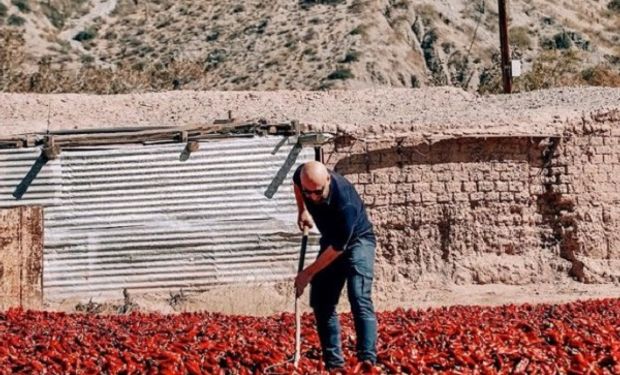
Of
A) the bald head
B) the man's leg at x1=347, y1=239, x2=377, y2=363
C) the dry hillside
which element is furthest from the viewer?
the dry hillside

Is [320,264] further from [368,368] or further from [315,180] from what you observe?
[368,368]

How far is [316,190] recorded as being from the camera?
6613mm

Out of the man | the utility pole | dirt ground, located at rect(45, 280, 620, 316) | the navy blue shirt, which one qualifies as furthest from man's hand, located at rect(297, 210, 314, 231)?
the utility pole

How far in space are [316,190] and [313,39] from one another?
3125cm

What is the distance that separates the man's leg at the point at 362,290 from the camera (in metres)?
6.86

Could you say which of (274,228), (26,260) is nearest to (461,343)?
(274,228)

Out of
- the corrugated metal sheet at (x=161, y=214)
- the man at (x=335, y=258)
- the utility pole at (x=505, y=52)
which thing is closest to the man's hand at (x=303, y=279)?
the man at (x=335, y=258)

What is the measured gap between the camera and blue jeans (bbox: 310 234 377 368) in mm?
6867

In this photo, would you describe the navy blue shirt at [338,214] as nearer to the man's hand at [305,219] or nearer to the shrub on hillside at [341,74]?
the man's hand at [305,219]

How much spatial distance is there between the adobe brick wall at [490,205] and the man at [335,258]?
857 centimetres

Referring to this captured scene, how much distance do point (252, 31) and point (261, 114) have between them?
69.7 feet

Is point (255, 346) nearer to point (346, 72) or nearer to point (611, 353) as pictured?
point (611, 353)

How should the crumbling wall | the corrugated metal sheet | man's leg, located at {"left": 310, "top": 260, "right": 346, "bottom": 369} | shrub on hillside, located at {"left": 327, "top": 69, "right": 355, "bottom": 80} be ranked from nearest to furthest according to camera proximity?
man's leg, located at {"left": 310, "top": 260, "right": 346, "bottom": 369}, the corrugated metal sheet, the crumbling wall, shrub on hillside, located at {"left": 327, "top": 69, "right": 355, "bottom": 80}

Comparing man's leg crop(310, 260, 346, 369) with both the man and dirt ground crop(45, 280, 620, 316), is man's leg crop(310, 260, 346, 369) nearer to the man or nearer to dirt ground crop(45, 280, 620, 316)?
the man
